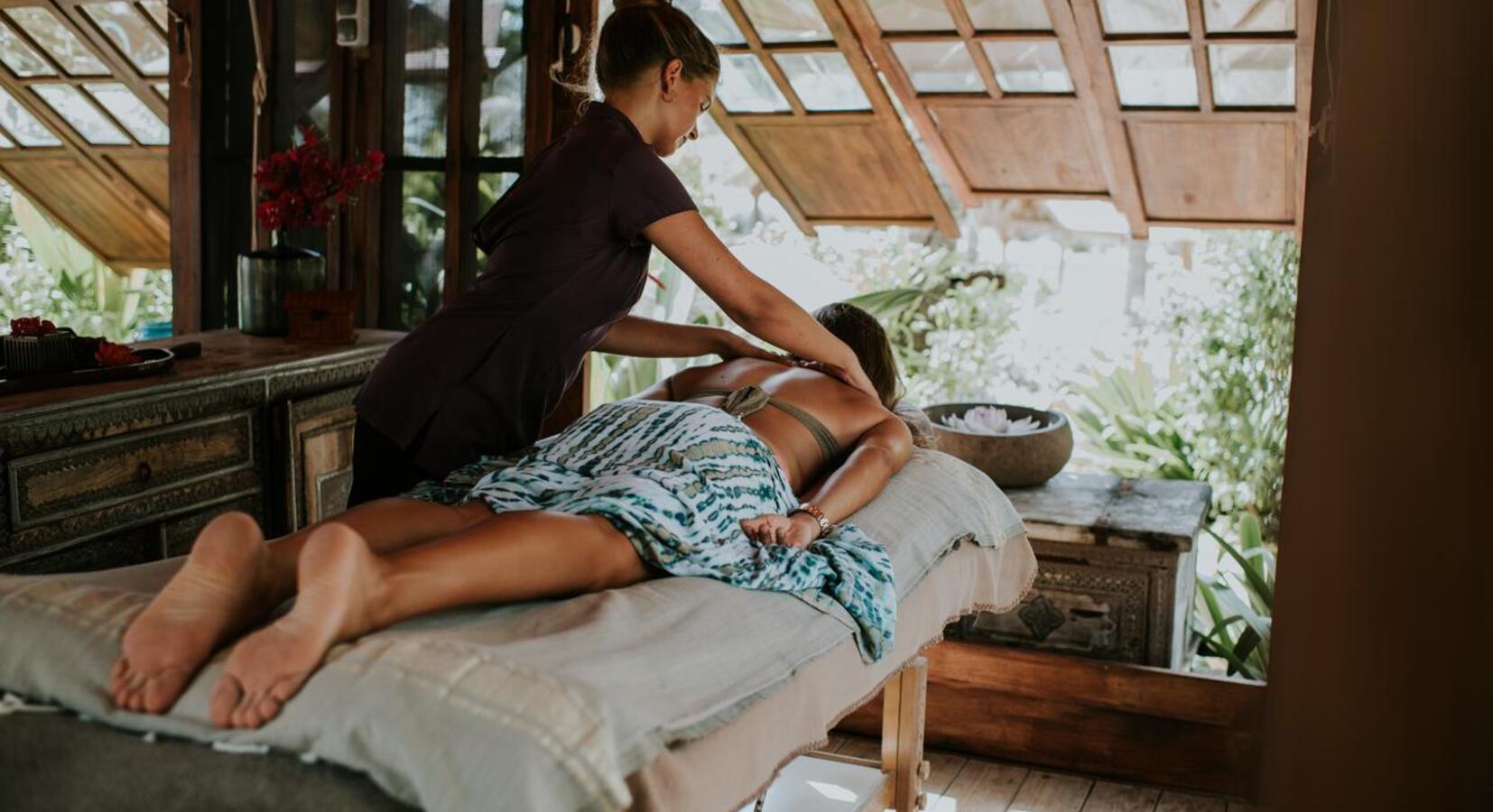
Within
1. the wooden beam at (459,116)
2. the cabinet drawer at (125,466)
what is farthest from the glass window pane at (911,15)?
the cabinet drawer at (125,466)

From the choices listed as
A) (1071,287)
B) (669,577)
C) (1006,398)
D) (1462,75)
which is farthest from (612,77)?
(1071,287)

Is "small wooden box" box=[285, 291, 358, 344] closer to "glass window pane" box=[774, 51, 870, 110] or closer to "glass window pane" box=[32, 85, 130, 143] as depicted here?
"glass window pane" box=[774, 51, 870, 110]

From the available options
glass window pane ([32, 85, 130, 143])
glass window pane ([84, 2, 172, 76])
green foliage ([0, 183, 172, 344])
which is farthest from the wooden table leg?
green foliage ([0, 183, 172, 344])

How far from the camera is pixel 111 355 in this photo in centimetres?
279

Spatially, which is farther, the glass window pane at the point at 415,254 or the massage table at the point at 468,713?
the glass window pane at the point at 415,254

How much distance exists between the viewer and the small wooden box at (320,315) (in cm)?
335

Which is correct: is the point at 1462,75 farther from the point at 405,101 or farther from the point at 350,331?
the point at 405,101

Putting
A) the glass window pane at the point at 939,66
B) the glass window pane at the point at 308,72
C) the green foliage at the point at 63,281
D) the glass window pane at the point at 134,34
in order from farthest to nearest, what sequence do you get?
the green foliage at the point at 63,281 → the glass window pane at the point at 134,34 → the glass window pane at the point at 939,66 → the glass window pane at the point at 308,72

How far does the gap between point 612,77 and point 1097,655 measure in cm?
178

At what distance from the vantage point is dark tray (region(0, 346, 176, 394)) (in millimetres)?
2615

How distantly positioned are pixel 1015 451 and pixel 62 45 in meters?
3.45

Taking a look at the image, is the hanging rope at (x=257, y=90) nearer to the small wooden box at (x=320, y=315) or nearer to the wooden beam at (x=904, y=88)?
the small wooden box at (x=320, y=315)

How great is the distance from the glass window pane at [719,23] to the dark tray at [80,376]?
6.83 ft

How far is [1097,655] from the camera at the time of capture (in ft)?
10.8
